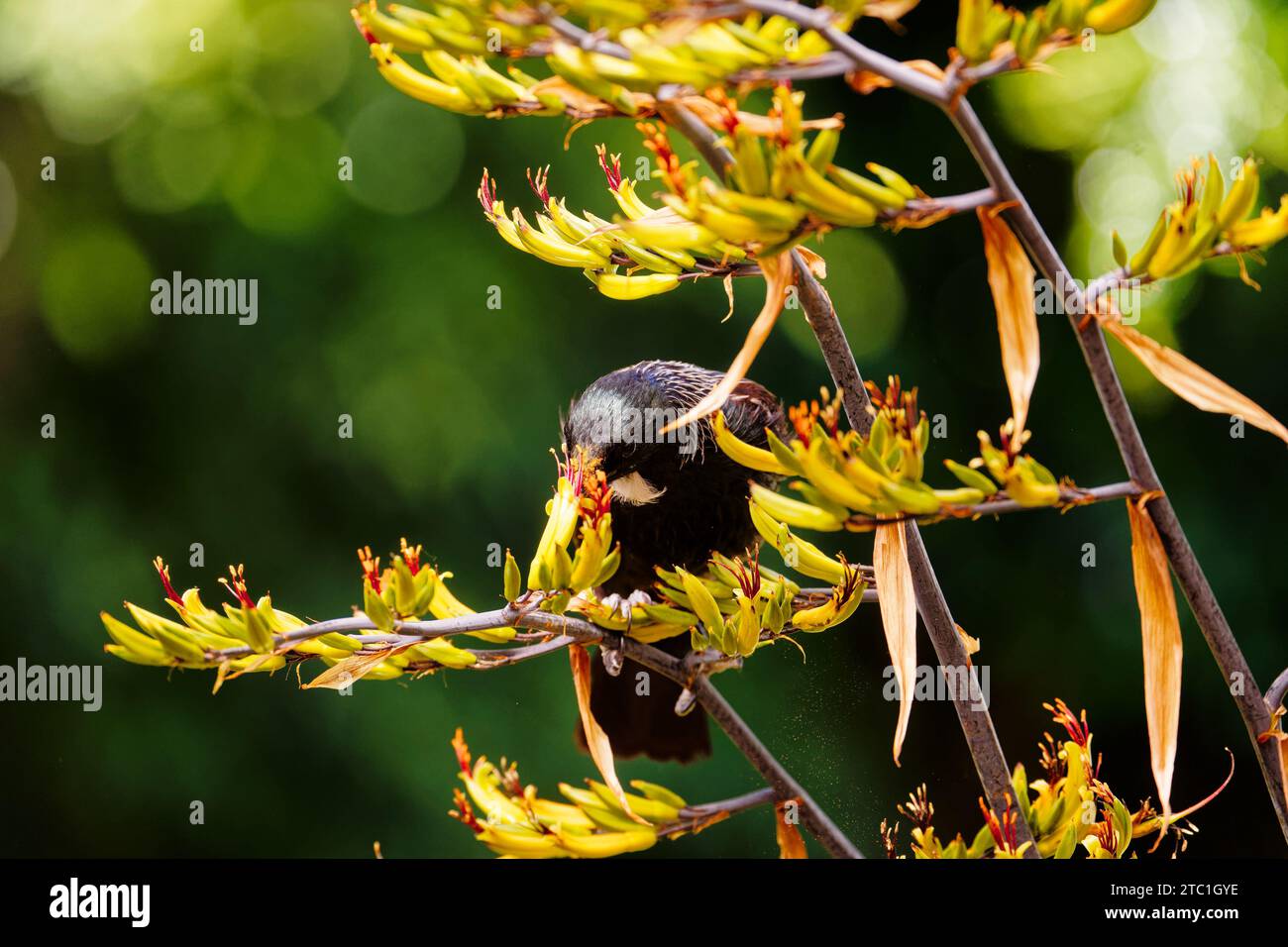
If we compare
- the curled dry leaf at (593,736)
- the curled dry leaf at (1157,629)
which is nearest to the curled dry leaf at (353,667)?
the curled dry leaf at (593,736)

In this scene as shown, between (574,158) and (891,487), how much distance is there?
179cm

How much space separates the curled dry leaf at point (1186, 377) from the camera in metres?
0.82

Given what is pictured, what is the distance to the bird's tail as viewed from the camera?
4.73 feet

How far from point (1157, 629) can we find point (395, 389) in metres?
1.81

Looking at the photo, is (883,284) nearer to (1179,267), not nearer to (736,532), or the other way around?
(736,532)

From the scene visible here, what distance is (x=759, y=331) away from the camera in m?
0.85

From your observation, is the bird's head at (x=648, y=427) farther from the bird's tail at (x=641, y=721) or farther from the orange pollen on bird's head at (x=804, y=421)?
the orange pollen on bird's head at (x=804, y=421)

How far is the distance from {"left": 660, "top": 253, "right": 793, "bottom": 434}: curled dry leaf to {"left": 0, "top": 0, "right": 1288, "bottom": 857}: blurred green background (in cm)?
133

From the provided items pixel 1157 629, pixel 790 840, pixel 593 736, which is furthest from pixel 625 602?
pixel 1157 629

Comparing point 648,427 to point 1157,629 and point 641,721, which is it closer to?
point 641,721

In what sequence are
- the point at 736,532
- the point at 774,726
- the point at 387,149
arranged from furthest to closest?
the point at 387,149 < the point at 774,726 < the point at 736,532

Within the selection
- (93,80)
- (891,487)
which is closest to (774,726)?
(891,487)

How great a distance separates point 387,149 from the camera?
248cm

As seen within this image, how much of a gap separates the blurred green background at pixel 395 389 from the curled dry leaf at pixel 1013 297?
1.34m
